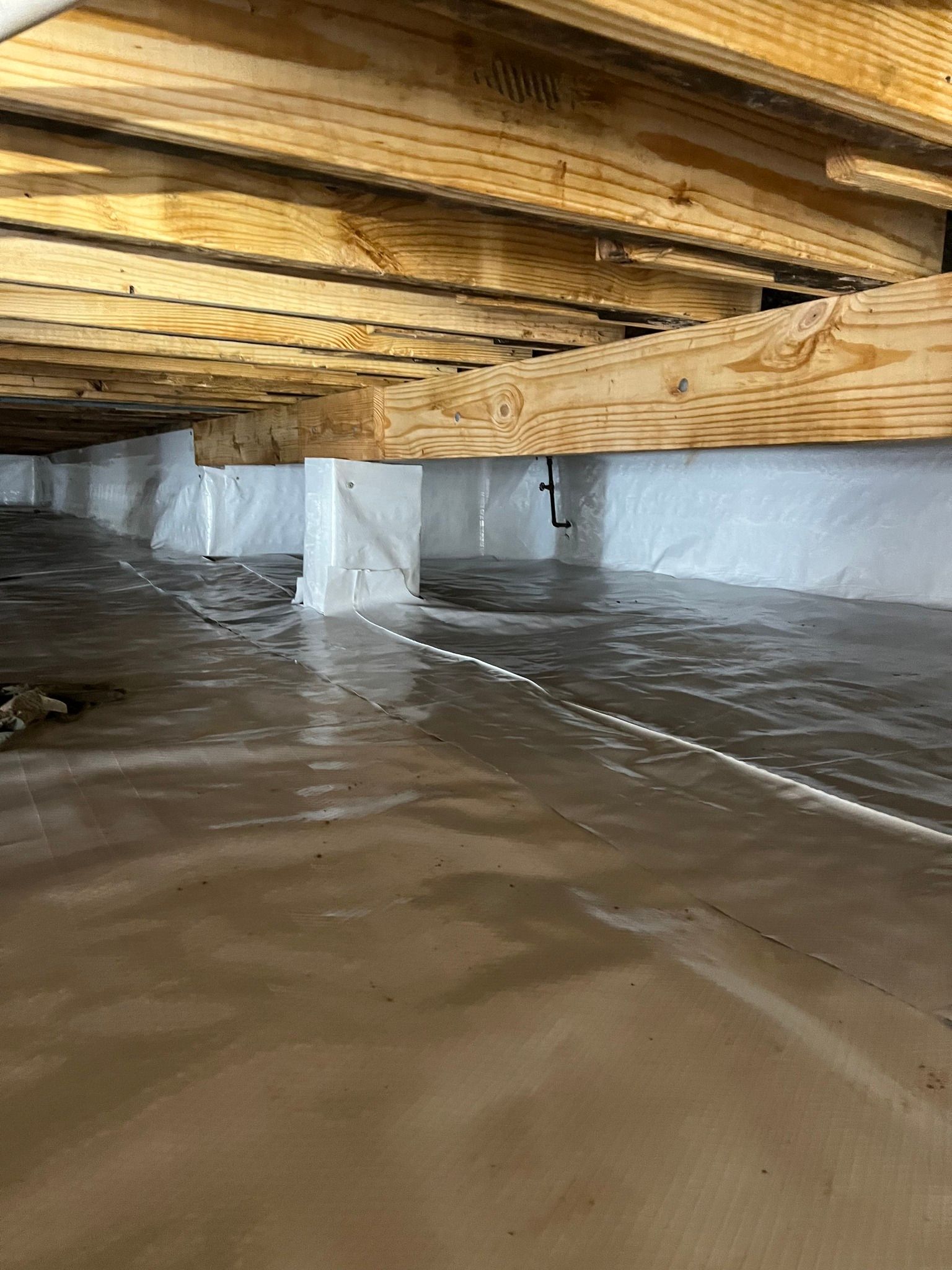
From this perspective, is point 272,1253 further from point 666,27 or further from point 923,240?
point 923,240

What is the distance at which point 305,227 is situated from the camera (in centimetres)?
132

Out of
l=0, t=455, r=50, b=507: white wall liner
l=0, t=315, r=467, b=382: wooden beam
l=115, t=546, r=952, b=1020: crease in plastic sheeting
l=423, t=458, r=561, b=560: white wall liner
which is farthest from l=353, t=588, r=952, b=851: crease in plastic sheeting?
l=0, t=455, r=50, b=507: white wall liner

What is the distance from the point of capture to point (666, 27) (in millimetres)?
663

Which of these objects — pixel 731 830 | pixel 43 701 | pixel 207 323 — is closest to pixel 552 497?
pixel 207 323

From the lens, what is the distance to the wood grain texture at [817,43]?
0.66m

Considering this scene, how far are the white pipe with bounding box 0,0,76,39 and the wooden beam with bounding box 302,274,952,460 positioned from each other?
1.17 metres

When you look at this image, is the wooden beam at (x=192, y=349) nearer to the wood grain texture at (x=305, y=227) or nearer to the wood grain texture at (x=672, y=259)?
the wood grain texture at (x=305, y=227)

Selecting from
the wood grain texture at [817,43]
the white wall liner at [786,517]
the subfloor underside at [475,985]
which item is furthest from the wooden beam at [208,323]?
the white wall liner at [786,517]

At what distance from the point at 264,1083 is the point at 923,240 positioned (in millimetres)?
1415

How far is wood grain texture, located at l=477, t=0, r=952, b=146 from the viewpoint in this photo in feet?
2.16

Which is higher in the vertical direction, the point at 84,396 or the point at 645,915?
the point at 84,396

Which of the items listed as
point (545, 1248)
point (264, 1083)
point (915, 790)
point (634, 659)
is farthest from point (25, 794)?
point (634, 659)

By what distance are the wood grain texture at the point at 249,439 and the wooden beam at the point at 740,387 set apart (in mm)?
1249

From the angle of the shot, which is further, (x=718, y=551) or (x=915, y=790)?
(x=718, y=551)
